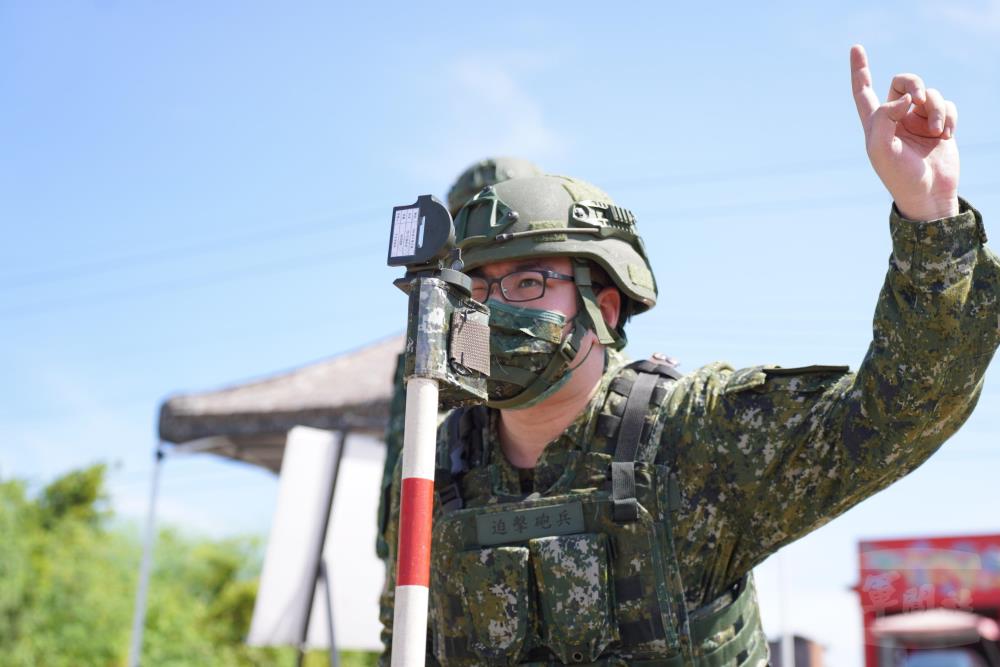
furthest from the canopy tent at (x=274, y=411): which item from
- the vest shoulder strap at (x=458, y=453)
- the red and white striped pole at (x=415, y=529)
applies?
the red and white striped pole at (x=415, y=529)

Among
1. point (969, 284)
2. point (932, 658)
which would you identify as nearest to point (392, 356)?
point (932, 658)

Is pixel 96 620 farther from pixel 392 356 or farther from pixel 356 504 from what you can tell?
pixel 356 504

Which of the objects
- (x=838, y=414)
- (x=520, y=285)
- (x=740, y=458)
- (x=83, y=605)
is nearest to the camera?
(x=838, y=414)

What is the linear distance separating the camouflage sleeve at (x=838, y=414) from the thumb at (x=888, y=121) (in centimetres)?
21

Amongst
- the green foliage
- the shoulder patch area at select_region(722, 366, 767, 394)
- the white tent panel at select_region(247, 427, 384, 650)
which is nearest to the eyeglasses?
the shoulder patch area at select_region(722, 366, 767, 394)

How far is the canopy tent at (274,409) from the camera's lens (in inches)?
571

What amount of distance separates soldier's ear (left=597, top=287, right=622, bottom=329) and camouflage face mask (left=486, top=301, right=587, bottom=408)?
1.26 feet

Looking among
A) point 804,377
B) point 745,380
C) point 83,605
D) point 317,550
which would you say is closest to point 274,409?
point 317,550

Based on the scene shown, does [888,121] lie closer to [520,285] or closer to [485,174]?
[520,285]

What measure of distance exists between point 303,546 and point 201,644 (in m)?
16.8

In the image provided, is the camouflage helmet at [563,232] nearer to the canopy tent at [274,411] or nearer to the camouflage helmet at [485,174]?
the camouflage helmet at [485,174]

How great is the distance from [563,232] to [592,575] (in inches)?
49.2

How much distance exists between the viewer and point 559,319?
13.1ft

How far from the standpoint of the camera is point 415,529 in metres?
2.52
